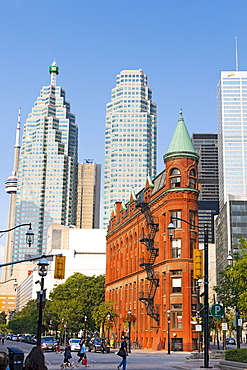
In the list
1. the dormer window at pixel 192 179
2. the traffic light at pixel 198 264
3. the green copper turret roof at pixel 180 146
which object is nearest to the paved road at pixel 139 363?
the traffic light at pixel 198 264

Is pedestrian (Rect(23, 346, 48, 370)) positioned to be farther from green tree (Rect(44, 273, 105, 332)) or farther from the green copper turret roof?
green tree (Rect(44, 273, 105, 332))

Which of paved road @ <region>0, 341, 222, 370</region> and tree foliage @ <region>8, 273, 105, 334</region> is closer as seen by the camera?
paved road @ <region>0, 341, 222, 370</region>

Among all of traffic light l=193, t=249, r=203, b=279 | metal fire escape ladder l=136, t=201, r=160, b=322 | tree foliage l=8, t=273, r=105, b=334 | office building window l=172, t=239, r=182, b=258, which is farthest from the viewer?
tree foliage l=8, t=273, r=105, b=334

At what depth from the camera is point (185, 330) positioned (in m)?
68.4

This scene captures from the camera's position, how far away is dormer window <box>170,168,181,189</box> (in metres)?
73.6

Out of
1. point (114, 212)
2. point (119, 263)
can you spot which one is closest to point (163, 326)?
point (119, 263)

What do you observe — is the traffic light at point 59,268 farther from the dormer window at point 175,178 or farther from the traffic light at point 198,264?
the dormer window at point 175,178

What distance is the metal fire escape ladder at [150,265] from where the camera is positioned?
249 feet

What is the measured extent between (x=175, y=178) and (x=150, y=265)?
44.5 ft

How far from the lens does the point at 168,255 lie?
72.6 meters

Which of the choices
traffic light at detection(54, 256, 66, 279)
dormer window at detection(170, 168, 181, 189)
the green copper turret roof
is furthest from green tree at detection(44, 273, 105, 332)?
traffic light at detection(54, 256, 66, 279)

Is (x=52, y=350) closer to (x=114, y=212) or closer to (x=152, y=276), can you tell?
(x=152, y=276)

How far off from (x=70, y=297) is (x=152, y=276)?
48.3m

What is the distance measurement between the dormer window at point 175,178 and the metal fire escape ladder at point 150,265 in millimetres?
6919
